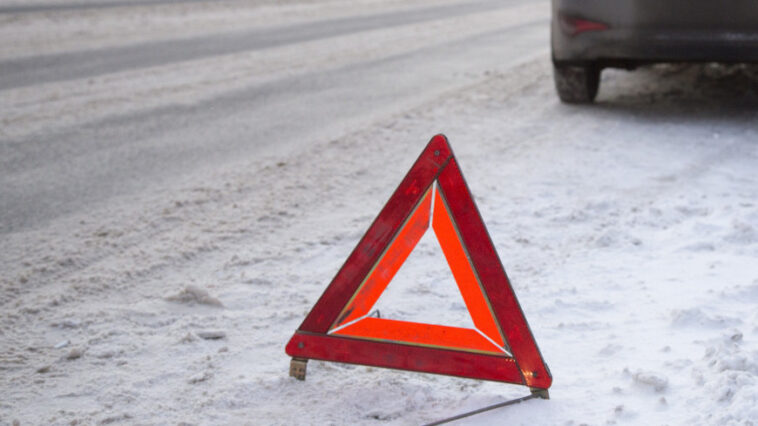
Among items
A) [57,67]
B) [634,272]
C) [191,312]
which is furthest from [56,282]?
[57,67]

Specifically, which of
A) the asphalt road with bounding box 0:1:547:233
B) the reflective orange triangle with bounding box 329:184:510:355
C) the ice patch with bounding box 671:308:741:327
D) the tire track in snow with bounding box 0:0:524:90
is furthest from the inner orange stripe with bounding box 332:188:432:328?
the tire track in snow with bounding box 0:0:524:90

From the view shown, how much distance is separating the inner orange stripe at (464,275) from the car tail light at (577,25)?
3752 millimetres

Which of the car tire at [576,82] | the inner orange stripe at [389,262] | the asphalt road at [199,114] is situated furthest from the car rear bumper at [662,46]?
the inner orange stripe at [389,262]

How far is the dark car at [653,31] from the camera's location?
216 inches

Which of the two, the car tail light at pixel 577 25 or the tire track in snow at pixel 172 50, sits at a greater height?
the car tail light at pixel 577 25

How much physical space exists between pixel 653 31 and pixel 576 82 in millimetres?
1038

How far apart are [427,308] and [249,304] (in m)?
0.72

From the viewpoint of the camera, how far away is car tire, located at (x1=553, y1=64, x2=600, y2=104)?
6664 mm

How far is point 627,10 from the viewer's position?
5754 mm

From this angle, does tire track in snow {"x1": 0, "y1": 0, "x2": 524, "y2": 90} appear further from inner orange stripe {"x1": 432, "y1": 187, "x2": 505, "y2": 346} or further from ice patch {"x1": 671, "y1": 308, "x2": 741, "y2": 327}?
ice patch {"x1": 671, "y1": 308, "x2": 741, "y2": 327}

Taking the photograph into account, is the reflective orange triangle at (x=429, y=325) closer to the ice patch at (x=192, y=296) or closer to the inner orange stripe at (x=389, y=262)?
the inner orange stripe at (x=389, y=262)

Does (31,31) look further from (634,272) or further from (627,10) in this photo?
(634,272)

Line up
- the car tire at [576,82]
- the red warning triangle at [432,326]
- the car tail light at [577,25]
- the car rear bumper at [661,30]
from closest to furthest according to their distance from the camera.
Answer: the red warning triangle at [432,326] → the car rear bumper at [661,30] → the car tail light at [577,25] → the car tire at [576,82]

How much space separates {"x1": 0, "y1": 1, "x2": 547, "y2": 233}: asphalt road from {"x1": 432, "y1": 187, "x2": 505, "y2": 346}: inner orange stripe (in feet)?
8.78
